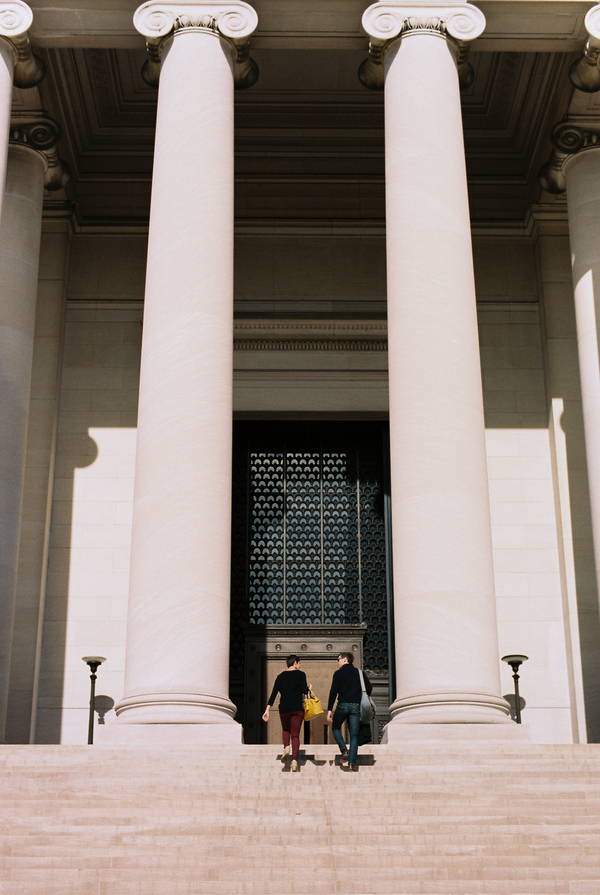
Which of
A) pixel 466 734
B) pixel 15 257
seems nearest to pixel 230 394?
pixel 466 734

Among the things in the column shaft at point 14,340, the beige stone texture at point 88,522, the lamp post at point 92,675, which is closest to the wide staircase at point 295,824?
the column shaft at point 14,340

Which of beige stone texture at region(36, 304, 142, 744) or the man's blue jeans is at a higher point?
beige stone texture at region(36, 304, 142, 744)

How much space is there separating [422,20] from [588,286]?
8753 millimetres

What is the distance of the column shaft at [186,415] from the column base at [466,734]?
11.6ft

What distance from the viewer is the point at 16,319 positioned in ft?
104

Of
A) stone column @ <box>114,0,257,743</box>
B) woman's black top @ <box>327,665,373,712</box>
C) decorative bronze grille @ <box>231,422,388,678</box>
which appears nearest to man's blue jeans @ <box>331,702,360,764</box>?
woman's black top @ <box>327,665,373,712</box>

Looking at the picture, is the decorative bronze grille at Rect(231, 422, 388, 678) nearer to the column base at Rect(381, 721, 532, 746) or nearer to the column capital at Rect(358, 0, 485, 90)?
the column base at Rect(381, 721, 532, 746)

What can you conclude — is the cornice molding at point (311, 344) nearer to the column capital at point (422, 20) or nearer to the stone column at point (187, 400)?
the stone column at point (187, 400)

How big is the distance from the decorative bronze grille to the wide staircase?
51.3ft

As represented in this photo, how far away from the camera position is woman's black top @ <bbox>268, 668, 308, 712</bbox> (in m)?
20.2

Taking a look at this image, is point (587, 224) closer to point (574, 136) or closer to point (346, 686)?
point (574, 136)

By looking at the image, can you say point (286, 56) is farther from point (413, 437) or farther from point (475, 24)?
point (413, 437)

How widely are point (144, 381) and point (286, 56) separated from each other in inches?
675

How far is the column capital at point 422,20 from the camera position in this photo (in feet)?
92.0
